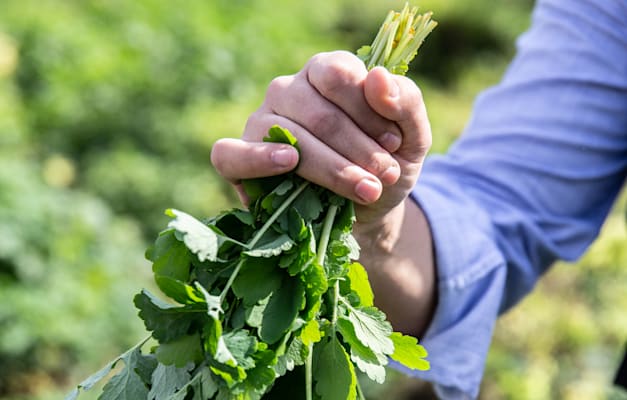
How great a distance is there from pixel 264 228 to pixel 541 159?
897 millimetres

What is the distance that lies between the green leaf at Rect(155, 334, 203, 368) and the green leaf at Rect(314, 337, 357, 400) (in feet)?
0.54

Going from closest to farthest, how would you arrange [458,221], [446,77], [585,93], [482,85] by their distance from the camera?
[458,221] < [585,93] < [482,85] < [446,77]

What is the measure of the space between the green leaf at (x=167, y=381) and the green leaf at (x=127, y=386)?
29 millimetres

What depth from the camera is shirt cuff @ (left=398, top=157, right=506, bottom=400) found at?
1.60 metres

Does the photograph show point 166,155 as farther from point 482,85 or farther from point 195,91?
point 482,85

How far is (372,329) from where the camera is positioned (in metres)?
1.06

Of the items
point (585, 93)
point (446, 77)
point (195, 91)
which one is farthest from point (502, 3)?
point (585, 93)

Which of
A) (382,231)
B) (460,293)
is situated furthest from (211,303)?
(460,293)

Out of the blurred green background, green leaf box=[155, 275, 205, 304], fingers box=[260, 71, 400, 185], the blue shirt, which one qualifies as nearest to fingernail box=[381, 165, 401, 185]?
fingers box=[260, 71, 400, 185]

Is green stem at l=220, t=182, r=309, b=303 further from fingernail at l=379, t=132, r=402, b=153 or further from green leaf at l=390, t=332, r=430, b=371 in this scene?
green leaf at l=390, t=332, r=430, b=371

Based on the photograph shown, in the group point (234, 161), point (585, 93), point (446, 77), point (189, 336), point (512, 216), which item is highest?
point (234, 161)

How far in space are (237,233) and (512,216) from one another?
2.56 feet

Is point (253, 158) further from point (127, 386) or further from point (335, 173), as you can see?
point (127, 386)

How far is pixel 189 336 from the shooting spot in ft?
3.37
